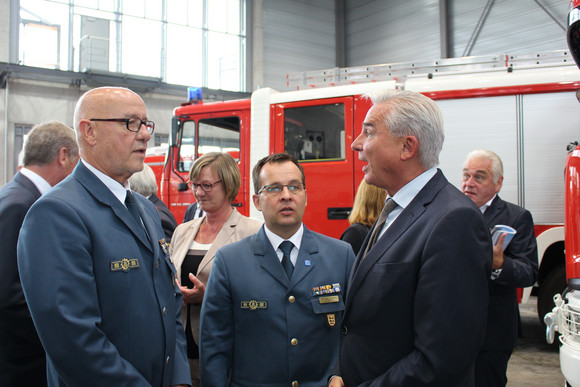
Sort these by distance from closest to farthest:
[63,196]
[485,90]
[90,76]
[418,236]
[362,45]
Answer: [418,236] → [63,196] → [485,90] → [90,76] → [362,45]

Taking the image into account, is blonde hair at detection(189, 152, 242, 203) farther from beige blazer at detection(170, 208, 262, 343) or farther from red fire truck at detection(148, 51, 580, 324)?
red fire truck at detection(148, 51, 580, 324)

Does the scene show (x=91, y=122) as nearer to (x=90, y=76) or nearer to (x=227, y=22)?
(x=90, y=76)

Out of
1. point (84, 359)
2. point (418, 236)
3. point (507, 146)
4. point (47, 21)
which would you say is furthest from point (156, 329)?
point (47, 21)

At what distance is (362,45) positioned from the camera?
17172mm

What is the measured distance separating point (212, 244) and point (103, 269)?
1.03m

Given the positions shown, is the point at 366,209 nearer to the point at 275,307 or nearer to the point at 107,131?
the point at 275,307

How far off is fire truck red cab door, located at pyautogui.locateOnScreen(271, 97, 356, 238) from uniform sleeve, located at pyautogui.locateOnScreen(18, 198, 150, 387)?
13.0 ft

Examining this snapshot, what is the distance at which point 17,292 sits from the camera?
1.94m

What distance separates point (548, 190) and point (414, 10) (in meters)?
12.9

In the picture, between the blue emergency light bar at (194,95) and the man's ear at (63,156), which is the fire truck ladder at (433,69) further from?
the man's ear at (63,156)

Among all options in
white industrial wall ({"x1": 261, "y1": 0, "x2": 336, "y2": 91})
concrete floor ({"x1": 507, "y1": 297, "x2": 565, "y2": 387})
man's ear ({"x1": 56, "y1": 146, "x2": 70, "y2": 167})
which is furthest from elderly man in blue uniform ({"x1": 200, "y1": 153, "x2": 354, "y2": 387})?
white industrial wall ({"x1": 261, "y1": 0, "x2": 336, "y2": 91})

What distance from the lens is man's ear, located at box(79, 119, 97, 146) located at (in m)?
1.70

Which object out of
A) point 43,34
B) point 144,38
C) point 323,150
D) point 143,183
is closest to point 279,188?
point 143,183

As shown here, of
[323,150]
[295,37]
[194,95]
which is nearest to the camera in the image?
[323,150]
